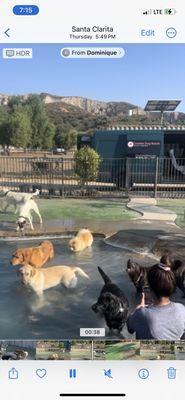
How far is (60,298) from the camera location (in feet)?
5.49

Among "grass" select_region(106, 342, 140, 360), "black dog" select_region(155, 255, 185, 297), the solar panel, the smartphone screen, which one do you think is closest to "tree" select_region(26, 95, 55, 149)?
the smartphone screen

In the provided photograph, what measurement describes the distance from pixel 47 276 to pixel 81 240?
0.63 feet

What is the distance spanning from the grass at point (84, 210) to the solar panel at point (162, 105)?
416 millimetres

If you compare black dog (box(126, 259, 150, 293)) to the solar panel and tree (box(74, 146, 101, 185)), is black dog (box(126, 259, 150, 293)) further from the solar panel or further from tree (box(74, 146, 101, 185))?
the solar panel

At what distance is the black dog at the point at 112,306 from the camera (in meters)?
1.53

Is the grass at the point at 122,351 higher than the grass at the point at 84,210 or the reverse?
the reverse

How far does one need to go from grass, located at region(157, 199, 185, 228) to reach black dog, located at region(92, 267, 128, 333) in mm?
336

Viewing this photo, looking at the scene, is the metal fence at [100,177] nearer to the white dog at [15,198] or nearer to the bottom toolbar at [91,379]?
the white dog at [15,198]

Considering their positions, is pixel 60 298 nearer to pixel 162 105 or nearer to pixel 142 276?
pixel 142 276
